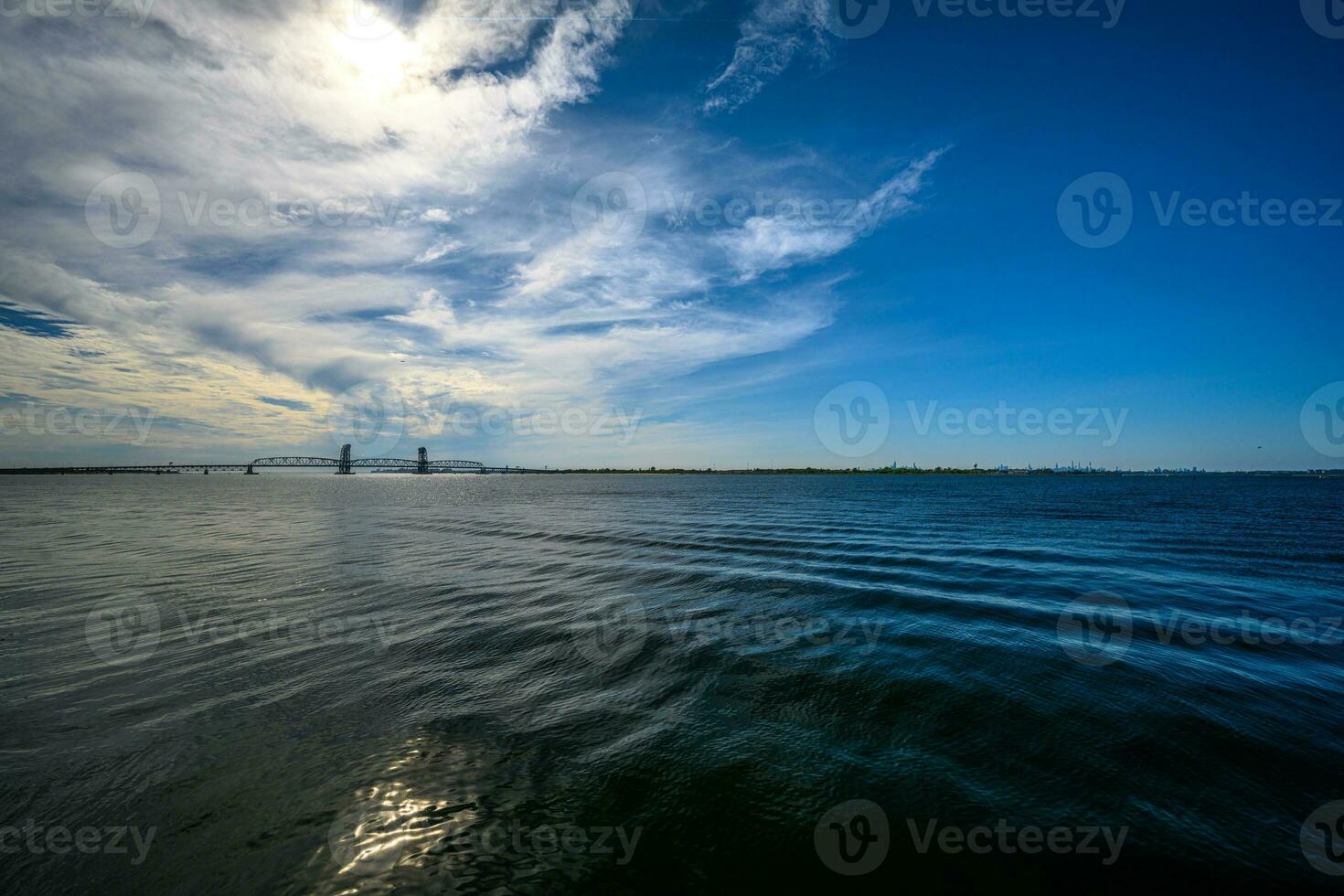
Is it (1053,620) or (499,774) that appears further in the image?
(1053,620)

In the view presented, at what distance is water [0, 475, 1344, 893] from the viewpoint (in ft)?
17.5

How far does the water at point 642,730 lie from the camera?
17.5ft

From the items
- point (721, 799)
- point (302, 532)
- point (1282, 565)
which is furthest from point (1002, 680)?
point (302, 532)

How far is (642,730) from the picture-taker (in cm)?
797

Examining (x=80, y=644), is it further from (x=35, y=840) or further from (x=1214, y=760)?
(x=1214, y=760)

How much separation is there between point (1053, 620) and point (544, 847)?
15233 mm

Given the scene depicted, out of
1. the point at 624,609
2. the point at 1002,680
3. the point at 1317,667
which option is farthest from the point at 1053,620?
the point at 624,609

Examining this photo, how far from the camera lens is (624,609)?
1512cm

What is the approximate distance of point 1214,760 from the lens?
24.3 ft

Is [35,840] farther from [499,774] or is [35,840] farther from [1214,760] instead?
[1214,760]

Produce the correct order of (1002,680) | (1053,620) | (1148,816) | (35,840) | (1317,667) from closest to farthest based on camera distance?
(35,840) < (1148,816) < (1002,680) < (1317,667) < (1053,620)

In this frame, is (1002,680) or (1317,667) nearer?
(1002,680)

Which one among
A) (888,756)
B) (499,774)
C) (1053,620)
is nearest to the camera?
(499,774)

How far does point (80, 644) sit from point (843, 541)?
99.2ft
